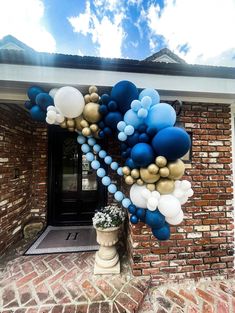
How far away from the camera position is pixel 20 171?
3443 mm

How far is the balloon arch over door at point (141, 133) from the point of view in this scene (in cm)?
139

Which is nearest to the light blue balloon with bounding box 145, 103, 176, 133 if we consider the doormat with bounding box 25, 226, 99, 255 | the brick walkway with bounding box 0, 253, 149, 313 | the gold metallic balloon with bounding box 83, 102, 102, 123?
the gold metallic balloon with bounding box 83, 102, 102, 123

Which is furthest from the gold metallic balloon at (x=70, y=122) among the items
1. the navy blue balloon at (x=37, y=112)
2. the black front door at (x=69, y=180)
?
the black front door at (x=69, y=180)

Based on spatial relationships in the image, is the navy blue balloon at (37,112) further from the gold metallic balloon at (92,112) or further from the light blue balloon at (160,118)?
the light blue balloon at (160,118)

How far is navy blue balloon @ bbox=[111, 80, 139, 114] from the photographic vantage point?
1538mm

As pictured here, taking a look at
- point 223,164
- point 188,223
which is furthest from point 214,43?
point 188,223

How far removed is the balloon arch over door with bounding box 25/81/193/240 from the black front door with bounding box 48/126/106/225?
2412mm

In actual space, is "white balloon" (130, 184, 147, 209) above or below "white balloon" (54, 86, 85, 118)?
below

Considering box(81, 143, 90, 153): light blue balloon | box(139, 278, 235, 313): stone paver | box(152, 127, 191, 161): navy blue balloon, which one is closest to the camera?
box(152, 127, 191, 161): navy blue balloon

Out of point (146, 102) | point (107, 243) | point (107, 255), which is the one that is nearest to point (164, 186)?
point (146, 102)

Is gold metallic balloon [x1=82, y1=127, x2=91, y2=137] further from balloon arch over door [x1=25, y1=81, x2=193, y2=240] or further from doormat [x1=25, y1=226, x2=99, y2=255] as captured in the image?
doormat [x1=25, y1=226, x2=99, y2=255]

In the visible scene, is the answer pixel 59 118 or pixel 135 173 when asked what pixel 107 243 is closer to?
pixel 135 173

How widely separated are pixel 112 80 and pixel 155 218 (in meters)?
1.52

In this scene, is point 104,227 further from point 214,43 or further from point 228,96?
point 214,43
